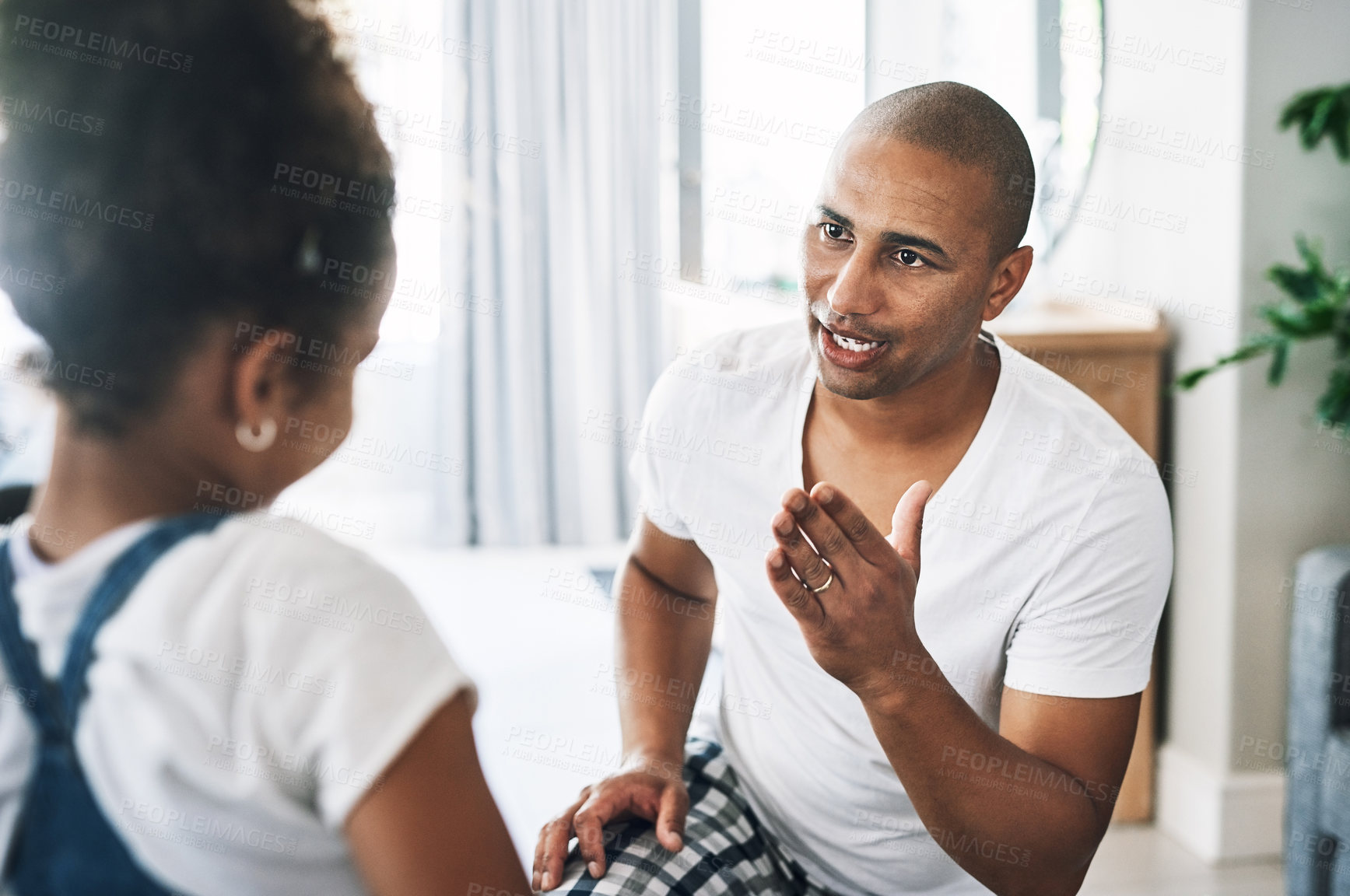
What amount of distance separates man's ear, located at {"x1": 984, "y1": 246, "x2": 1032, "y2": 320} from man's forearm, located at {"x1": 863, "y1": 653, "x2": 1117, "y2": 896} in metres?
0.42

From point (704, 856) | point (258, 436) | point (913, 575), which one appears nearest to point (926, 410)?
point (913, 575)

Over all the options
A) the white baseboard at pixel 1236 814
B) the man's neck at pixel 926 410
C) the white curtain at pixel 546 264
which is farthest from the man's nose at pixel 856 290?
the white curtain at pixel 546 264

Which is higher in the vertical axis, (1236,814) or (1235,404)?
(1235,404)

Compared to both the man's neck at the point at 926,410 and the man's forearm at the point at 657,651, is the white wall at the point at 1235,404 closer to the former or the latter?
the man's neck at the point at 926,410

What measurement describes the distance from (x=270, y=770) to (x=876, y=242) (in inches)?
29.7

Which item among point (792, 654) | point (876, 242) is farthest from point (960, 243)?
point (792, 654)

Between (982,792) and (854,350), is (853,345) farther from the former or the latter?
(982,792)

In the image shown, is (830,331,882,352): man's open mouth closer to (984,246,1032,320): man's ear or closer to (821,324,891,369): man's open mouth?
(821,324,891,369): man's open mouth

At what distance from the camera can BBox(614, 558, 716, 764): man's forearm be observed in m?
1.19

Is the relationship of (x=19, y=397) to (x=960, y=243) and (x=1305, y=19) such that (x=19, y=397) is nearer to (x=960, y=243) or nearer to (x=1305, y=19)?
(x=960, y=243)

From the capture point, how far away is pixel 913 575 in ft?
2.80

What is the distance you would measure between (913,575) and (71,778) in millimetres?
581

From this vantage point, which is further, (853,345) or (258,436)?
(853,345)

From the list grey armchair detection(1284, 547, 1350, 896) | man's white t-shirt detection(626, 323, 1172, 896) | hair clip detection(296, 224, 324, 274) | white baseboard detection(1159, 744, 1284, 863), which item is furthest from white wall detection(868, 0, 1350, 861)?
hair clip detection(296, 224, 324, 274)
